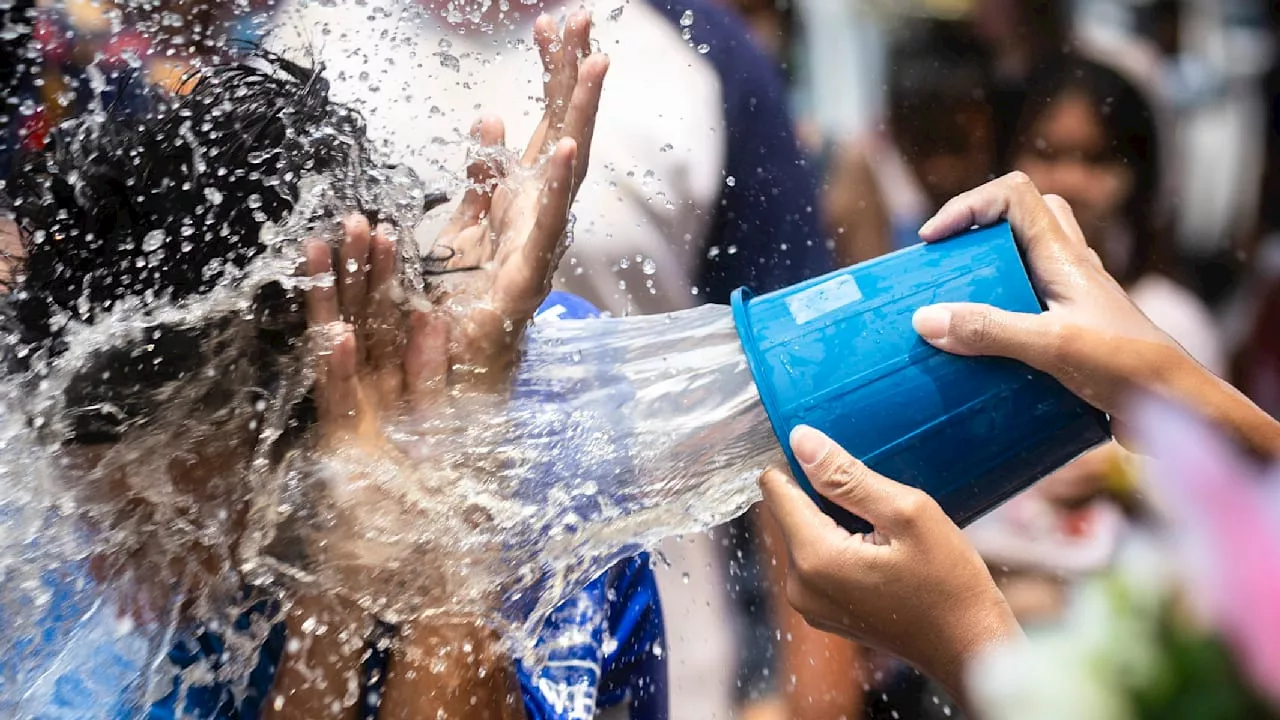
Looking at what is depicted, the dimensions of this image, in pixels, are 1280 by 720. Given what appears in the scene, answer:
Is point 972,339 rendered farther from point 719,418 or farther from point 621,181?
point 621,181

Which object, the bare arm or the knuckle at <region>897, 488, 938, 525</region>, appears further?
the bare arm

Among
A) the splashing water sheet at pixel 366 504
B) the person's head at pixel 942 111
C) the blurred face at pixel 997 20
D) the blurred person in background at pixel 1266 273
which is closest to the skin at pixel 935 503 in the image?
the splashing water sheet at pixel 366 504

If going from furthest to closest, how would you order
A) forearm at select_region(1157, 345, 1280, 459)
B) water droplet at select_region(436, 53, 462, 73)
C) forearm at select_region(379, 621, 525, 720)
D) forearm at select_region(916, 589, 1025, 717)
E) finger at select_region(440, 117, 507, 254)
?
water droplet at select_region(436, 53, 462, 73)
finger at select_region(440, 117, 507, 254)
forearm at select_region(379, 621, 525, 720)
forearm at select_region(916, 589, 1025, 717)
forearm at select_region(1157, 345, 1280, 459)

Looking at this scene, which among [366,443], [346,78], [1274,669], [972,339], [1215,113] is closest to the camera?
[1274,669]

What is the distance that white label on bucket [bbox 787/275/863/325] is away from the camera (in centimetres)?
88

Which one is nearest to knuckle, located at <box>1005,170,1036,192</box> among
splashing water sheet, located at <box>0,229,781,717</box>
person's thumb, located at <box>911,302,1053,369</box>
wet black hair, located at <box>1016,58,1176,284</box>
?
person's thumb, located at <box>911,302,1053,369</box>

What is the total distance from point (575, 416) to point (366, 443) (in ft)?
0.63

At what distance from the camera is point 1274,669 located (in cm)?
24

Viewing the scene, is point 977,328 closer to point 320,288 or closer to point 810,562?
point 810,562

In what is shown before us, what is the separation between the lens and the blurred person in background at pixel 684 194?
1.70 meters

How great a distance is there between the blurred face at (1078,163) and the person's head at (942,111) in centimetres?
9

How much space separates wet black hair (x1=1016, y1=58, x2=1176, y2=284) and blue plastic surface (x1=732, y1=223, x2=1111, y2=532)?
1.14m

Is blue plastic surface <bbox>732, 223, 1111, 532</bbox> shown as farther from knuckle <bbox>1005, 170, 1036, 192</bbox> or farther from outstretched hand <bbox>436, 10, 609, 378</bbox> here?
outstretched hand <bbox>436, 10, 609, 378</bbox>

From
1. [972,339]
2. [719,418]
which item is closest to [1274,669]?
[972,339]
